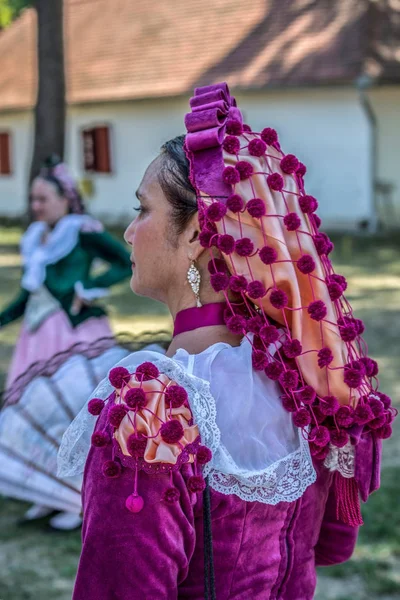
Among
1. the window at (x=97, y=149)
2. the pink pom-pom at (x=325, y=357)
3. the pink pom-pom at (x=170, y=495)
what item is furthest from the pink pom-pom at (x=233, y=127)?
the window at (x=97, y=149)

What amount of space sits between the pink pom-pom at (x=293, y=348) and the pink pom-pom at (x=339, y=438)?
17cm

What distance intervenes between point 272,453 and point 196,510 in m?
0.18

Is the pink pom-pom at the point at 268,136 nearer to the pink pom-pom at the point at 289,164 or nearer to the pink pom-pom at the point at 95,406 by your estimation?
the pink pom-pom at the point at 289,164

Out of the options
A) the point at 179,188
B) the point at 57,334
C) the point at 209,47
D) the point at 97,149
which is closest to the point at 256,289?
the point at 179,188

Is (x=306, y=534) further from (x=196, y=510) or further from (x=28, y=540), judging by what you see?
(x=28, y=540)

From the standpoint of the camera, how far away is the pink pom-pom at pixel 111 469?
1466 mm

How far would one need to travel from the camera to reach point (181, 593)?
64.0 inches

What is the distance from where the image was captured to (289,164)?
5.58ft

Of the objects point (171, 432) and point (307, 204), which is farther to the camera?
point (307, 204)

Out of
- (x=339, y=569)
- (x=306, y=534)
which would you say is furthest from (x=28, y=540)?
(x=306, y=534)

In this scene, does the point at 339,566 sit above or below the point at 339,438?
→ below

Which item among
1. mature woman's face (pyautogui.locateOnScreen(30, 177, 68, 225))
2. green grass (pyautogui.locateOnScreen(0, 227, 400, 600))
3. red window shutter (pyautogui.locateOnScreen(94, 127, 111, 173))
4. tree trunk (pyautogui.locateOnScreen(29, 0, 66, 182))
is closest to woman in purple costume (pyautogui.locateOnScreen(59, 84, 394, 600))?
green grass (pyautogui.locateOnScreen(0, 227, 400, 600))

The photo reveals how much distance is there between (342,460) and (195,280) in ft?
1.49

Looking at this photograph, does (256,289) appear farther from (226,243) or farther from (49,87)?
(49,87)
